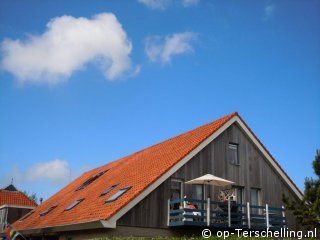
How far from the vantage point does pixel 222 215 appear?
1994 cm

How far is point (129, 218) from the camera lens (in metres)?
18.1

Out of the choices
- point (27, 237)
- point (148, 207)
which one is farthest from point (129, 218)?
point (27, 237)

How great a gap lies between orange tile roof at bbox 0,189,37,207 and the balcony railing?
28793 millimetres

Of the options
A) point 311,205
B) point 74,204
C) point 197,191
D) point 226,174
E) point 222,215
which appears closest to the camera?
point 311,205

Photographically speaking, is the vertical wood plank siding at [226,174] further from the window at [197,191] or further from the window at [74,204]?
the window at [74,204]

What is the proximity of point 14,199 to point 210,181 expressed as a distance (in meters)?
30.6

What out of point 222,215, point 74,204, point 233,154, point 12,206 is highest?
point 233,154

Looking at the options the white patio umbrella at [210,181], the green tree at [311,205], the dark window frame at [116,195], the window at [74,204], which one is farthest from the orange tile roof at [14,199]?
the green tree at [311,205]

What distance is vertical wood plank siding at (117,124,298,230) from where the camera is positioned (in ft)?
62.0

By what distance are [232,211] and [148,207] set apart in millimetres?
3978

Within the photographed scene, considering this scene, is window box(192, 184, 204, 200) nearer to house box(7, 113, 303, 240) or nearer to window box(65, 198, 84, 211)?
house box(7, 113, 303, 240)

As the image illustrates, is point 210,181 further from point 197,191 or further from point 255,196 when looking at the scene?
point 255,196

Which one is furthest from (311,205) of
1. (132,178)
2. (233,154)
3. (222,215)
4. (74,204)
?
(74,204)

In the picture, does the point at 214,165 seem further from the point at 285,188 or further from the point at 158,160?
the point at 285,188
